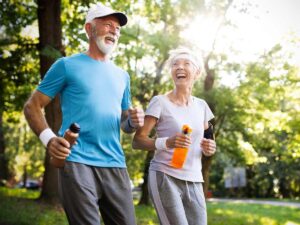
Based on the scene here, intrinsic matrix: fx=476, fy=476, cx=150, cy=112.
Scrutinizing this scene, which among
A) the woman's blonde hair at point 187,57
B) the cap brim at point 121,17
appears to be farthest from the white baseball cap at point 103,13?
the woman's blonde hair at point 187,57

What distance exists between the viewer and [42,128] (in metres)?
3.44

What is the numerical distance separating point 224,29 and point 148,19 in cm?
322

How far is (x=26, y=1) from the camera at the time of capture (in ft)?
45.8

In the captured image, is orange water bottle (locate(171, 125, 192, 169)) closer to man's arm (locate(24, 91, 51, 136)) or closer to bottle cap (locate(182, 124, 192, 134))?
bottle cap (locate(182, 124, 192, 134))

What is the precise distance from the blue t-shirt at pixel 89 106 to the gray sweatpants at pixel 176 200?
70 centimetres

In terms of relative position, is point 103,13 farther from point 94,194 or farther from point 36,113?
point 94,194

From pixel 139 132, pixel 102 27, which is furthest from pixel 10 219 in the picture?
pixel 102 27

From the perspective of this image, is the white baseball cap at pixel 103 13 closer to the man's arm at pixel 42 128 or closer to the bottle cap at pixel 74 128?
the man's arm at pixel 42 128

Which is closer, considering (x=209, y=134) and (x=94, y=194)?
(x=94, y=194)

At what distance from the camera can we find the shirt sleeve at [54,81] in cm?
359

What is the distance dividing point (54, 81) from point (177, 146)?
1.19 meters

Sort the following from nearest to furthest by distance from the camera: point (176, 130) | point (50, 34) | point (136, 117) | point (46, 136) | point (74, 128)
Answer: point (74, 128) → point (46, 136) → point (136, 117) → point (176, 130) → point (50, 34)

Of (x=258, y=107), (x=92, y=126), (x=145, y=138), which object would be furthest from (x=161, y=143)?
(x=258, y=107)

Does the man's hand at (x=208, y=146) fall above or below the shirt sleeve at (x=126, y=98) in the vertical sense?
below
